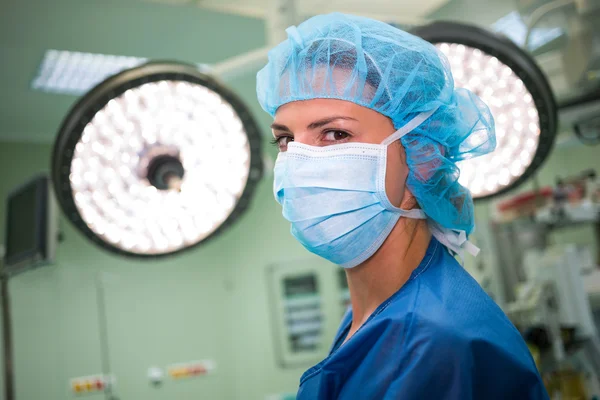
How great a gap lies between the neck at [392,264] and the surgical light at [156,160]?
1.12ft

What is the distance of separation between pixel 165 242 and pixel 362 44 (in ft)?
1.85

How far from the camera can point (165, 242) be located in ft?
4.02

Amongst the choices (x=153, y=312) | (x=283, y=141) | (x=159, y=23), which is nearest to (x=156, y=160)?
(x=283, y=141)

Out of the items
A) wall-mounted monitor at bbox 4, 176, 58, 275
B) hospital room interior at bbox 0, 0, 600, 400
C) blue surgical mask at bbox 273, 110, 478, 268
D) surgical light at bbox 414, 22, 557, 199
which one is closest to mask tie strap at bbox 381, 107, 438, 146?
blue surgical mask at bbox 273, 110, 478, 268

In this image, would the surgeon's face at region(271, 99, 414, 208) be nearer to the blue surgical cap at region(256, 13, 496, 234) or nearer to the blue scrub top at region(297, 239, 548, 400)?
the blue surgical cap at region(256, 13, 496, 234)

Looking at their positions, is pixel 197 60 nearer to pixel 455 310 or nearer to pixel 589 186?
pixel 589 186

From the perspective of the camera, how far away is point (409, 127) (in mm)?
986

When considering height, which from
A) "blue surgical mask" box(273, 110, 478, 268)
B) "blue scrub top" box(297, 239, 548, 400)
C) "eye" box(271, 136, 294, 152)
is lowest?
"blue scrub top" box(297, 239, 548, 400)

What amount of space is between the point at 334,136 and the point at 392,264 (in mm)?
236

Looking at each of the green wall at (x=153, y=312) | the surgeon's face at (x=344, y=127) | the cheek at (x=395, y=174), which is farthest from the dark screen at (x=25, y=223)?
the green wall at (x=153, y=312)

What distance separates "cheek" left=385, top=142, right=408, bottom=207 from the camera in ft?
3.23

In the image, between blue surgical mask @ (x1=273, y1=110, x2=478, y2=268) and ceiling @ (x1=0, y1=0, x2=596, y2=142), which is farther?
ceiling @ (x1=0, y1=0, x2=596, y2=142)

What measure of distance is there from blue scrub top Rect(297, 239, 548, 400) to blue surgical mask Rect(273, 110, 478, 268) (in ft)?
0.35

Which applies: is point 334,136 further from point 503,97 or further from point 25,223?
point 25,223
